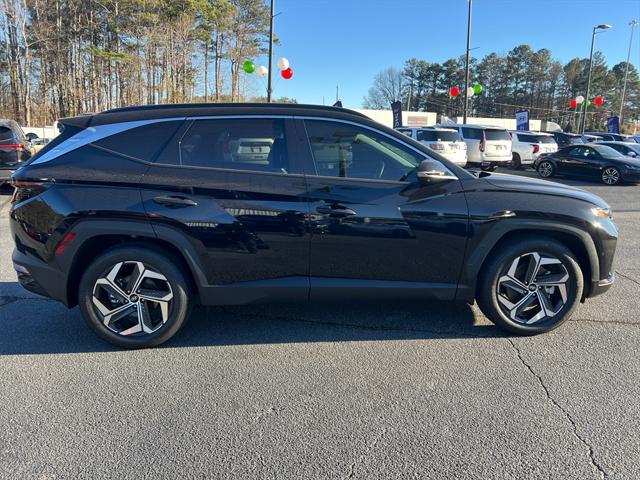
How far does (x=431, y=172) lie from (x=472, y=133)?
16911 mm

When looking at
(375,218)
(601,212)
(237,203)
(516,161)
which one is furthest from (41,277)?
(516,161)

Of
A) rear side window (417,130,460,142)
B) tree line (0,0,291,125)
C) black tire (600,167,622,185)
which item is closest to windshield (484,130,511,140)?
rear side window (417,130,460,142)

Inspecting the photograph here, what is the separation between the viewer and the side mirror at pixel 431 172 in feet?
10.6

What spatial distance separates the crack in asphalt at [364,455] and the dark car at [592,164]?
16372 millimetres

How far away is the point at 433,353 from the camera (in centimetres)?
339

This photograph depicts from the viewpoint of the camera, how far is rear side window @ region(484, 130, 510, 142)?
18.2m

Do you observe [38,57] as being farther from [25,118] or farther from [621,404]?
[621,404]

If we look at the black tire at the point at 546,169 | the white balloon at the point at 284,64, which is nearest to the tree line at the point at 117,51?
the white balloon at the point at 284,64

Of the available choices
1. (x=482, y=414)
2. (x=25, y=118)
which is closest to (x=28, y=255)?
(x=482, y=414)

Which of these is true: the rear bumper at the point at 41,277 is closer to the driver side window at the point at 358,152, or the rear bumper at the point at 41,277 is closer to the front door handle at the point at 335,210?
the front door handle at the point at 335,210

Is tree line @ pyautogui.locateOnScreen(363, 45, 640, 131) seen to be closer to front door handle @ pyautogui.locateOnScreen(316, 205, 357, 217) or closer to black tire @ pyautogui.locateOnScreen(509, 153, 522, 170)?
black tire @ pyautogui.locateOnScreen(509, 153, 522, 170)

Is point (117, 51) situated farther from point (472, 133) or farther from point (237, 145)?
point (237, 145)

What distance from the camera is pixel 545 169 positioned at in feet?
58.9

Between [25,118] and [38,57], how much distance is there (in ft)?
18.0
